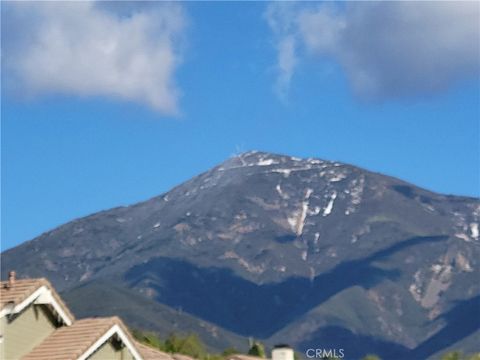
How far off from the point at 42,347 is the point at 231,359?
30.4 metres

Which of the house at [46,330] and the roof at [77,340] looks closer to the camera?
the house at [46,330]

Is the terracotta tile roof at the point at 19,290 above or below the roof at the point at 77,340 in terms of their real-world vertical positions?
above

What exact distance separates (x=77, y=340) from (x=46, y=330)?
1.02 meters

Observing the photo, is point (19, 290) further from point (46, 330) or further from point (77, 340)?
point (77, 340)

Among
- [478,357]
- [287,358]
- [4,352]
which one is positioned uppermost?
[478,357]

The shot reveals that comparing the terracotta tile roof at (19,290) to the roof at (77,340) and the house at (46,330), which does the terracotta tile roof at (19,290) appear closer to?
the house at (46,330)

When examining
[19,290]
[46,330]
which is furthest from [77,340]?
[19,290]

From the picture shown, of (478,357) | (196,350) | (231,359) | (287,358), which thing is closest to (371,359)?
(478,357)

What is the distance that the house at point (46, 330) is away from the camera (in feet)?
130

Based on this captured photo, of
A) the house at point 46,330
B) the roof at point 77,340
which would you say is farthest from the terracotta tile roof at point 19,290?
the roof at point 77,340

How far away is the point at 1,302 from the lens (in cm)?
3944

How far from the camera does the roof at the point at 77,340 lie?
39.8m

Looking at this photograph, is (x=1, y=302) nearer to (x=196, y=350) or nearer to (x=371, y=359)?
(x=371, y=359)

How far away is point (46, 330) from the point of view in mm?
41031
